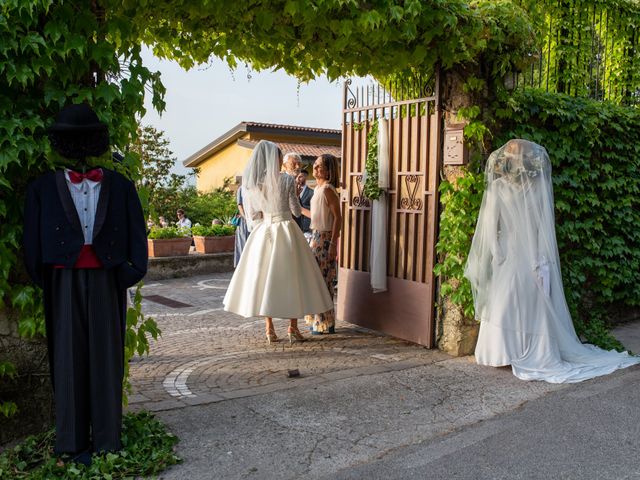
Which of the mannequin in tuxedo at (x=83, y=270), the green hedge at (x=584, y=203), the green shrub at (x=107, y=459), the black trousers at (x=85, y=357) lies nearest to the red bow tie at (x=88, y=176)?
the mannequin in tuxedo at (x=83, y=270)

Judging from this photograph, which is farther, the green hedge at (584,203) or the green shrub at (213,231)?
the green shrub at (213,231)

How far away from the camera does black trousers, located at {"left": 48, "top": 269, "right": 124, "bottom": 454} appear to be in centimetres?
367

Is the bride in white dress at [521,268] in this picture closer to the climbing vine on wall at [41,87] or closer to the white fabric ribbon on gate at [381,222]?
the white fabric ribbon on gate at [381,222]

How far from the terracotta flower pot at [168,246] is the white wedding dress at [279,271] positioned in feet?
18.6

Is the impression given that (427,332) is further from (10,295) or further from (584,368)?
(10,295)

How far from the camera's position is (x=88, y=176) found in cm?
373

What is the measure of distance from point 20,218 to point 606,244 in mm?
6535

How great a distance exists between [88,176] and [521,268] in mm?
4033

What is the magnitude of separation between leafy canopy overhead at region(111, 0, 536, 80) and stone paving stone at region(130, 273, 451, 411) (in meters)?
2.88

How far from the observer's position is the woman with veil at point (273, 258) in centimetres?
670

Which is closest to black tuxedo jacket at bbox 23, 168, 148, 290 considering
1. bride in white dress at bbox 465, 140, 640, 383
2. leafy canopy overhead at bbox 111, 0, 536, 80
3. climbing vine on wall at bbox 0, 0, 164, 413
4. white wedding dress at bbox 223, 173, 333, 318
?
climbing vine on wall at bbox 0, 0, 164, 413

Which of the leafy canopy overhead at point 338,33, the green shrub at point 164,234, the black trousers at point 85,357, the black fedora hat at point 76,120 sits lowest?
the black trousers at point 85,357

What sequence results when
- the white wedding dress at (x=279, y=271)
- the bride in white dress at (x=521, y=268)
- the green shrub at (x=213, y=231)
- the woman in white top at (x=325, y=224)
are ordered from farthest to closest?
the green shrub at (x=213, y=231)
the woman in white top at (x=325, y=224)
the white wedding dress at (x=279, y=271)
the bride in white dress at (x=521, y=268)

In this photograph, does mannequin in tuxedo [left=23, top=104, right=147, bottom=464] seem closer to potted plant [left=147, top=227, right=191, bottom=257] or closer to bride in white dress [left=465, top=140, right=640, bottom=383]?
bride in white dress [left=465, top=140, right=640, bottom=383]
